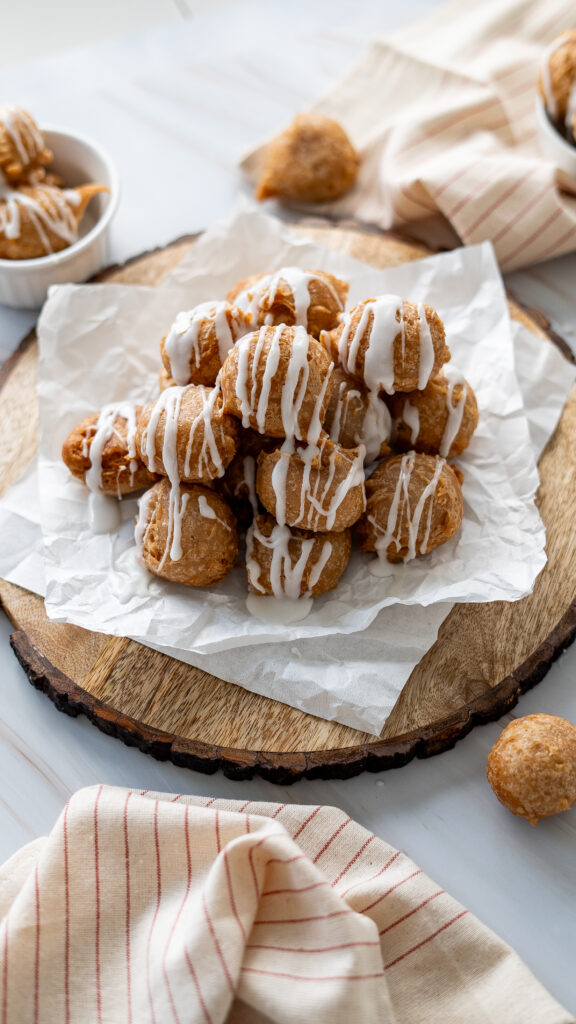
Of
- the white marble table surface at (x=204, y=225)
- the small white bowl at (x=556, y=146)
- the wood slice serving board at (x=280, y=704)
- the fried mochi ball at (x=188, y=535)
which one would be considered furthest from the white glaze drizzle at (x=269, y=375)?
the small white bowl at (x=556, y=146)

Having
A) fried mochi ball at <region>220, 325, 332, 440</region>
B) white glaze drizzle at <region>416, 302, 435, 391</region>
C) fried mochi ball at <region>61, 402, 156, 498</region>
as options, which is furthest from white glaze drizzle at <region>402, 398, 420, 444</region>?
fried mochi ball at <region>61, 402, 156, 498</region>

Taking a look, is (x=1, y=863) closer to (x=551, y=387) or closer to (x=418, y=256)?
(x=551, y=387)

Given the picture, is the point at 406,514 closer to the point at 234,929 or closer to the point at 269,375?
the point at 269,375

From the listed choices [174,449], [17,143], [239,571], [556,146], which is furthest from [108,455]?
[556,146]

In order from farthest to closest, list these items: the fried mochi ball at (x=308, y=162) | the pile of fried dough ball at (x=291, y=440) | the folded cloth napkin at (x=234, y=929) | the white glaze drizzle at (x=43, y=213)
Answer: the fried mochi ball at (x=308, y=162) < the white glaze drizzle at (x=43, y=213) < the pile of fried dough ball at (x=291, y=440) < the folded cloth napkin at (x=234, y=929)

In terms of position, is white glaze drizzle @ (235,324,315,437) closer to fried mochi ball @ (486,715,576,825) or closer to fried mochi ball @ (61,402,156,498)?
fried mochi ball @ (61,402,156,498)

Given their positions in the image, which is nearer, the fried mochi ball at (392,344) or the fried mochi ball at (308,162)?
the fried mochi ball at (392,344)

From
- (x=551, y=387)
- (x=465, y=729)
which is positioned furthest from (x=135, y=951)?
(x=551, y=387)

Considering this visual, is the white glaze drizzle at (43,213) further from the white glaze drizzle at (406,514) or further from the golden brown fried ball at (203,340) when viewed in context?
the white glaze drizzle at (406,514)
